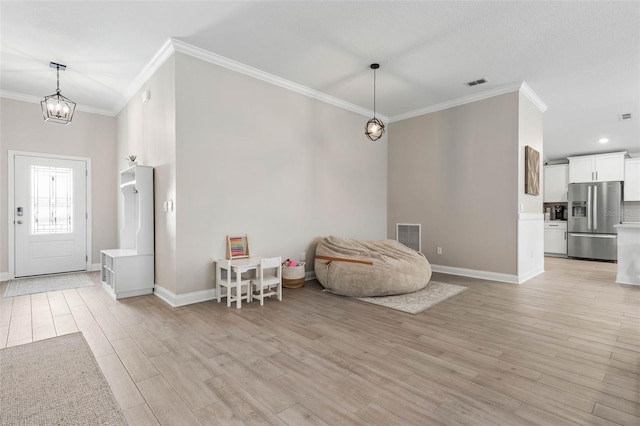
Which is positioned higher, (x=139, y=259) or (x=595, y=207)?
(x=595, y=207)

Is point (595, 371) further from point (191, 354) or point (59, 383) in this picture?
point (59, 383)

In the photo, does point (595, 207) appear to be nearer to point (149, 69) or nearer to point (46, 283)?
point (149, 69)

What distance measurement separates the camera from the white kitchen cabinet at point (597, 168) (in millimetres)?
7480

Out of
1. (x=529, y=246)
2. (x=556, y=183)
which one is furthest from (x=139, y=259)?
(x=556, y=183)

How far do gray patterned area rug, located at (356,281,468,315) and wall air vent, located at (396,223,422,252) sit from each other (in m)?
1.55

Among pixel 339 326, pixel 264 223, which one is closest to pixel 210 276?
pixel 264 223

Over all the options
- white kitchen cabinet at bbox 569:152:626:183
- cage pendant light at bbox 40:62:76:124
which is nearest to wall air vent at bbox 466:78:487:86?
white kitchen cabinet at bbox 569:152:626:183

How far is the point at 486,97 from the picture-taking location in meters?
4.98

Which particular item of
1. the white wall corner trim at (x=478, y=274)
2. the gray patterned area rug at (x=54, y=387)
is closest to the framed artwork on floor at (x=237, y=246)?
the gray patterned area rug at (x=54, y=387)

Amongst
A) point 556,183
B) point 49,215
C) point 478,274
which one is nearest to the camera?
point 478,274

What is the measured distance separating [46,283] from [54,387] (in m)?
3.65

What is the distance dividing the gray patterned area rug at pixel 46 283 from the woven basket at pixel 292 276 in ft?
9.34

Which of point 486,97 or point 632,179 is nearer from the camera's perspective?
point 486,97

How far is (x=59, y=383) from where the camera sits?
6.43ft
